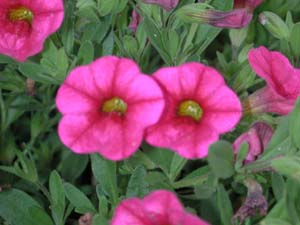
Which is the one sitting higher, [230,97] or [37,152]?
[230,97]

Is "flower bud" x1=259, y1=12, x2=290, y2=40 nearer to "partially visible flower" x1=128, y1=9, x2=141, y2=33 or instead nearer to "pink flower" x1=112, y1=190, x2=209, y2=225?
"partially visible flower" x1=128, y1=9, x2=141, y2=33

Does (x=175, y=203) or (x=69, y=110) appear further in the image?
(x=69, y=110)

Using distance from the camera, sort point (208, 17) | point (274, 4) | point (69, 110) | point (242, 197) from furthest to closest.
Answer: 1. point (274, 4)
2. point (242, 197)
3. point (208, 17)
4. point (69, 110)

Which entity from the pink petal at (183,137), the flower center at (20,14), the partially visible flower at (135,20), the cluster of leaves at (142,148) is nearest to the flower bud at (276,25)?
the cluster of leaves at (142,148)

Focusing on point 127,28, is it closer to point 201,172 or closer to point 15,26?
point 15,26

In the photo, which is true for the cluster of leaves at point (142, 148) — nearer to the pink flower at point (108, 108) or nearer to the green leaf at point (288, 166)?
the green leaf at point (288, 166)

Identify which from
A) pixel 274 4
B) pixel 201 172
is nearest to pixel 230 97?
pixel 201 172

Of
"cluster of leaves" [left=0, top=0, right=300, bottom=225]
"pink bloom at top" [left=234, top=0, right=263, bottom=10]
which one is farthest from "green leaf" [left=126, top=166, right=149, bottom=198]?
"pink bloom at top" [left=234, top=0, right=263, bottom=10]
